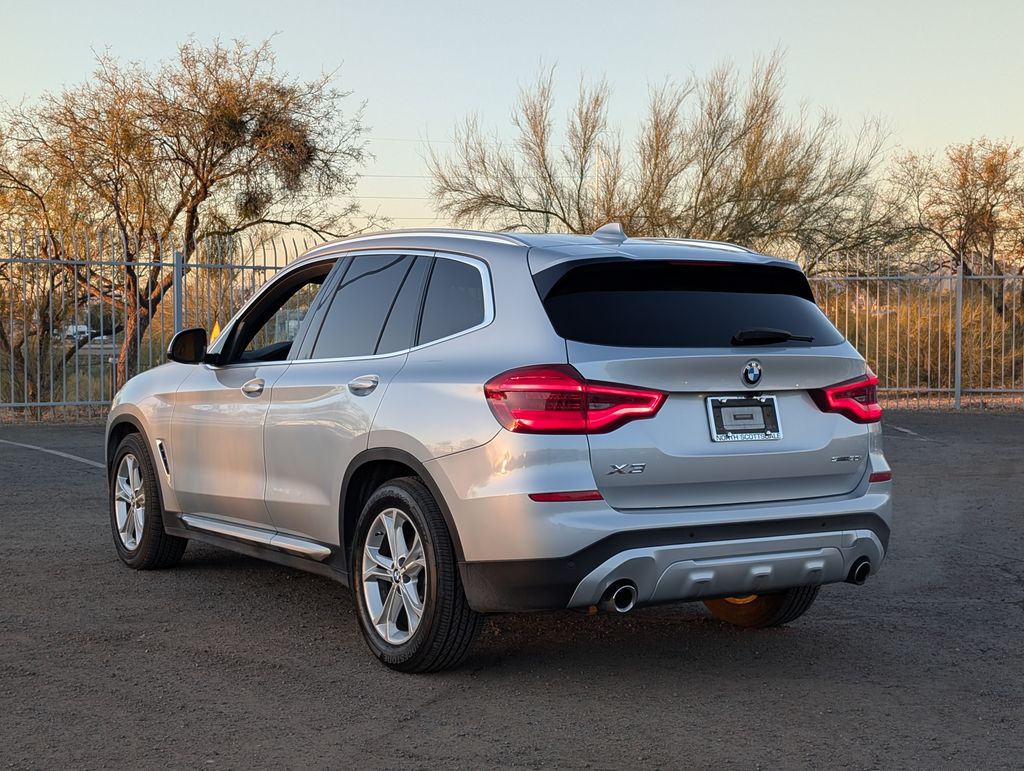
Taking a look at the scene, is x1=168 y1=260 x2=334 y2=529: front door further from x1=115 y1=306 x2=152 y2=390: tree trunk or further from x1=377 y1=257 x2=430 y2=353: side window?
x1=115 y1=306 x2=152 y2=390: tree trunk

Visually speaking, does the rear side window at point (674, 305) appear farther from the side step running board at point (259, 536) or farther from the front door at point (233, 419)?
the front door at point (233, 419)

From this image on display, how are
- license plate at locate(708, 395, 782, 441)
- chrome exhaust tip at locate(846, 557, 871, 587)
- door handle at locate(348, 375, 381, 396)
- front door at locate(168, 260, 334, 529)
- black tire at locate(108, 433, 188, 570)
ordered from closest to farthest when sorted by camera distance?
license plate at locate(708, 395, 782, 441) → chrome exhaust tip at locate(846, 557, 871, 587) → door handle at locate(348, 375, 381, 396) → front door at locate(168, 260, 334, 529) → black tire at locate(108, 433, 188, 570)

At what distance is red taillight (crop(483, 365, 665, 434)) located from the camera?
4656 mm

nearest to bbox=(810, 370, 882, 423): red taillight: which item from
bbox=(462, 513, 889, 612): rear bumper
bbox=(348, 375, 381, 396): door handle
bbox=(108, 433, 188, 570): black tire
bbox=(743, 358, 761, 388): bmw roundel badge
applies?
bbox=(743, 358, 761, 388): bmw roundel badge

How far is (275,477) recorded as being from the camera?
6.11 meters

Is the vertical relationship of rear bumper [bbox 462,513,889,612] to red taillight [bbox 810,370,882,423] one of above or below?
below

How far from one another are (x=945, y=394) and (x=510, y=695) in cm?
2242

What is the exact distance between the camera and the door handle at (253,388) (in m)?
6.31

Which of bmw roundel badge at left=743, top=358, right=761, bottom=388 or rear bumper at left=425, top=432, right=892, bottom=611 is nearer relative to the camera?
rear bumper at left=425, top=432, right=892, bottom=611

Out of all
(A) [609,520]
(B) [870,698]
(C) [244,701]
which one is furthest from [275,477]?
(B) [870,698]

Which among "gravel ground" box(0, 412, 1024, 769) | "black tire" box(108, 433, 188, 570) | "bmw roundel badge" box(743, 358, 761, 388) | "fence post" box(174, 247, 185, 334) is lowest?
"gravel ground" box(0, 412, 1024, 769)

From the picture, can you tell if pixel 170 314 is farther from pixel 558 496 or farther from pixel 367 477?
pixel 558 496

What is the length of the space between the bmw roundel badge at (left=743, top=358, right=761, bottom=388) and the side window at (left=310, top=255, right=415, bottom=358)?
1.64 metres

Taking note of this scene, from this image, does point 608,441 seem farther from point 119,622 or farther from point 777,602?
point 119,622
